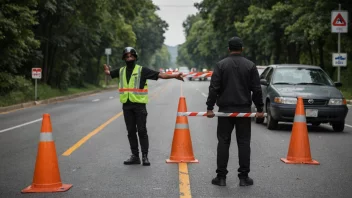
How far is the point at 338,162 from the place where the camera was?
854 cm

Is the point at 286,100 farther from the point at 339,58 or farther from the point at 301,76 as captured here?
the point at 339,58

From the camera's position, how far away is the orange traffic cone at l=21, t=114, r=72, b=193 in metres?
6.38

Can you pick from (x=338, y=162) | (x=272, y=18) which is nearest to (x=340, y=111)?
(x=338, y=162)

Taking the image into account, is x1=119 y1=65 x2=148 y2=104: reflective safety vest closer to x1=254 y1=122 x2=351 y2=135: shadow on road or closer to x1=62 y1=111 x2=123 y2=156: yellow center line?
x1=62 y1=111 x2=123 y2=156: yellow center line

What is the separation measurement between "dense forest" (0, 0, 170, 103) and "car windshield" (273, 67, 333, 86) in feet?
36.4

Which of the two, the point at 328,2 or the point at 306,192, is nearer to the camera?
the point at 306,192

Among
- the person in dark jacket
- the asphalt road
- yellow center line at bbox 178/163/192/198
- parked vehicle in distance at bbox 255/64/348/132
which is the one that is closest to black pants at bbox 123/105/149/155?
the asphalt road

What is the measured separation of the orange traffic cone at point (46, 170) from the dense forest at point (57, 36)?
14.4 meters

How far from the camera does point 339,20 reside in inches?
978

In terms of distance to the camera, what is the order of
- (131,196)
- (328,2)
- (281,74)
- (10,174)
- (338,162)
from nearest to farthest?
(131,196)
(10,174)
(338,162)
(281,74)
(328,2)

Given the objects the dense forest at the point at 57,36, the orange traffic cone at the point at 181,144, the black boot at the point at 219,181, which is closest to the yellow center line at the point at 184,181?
the orange traffic cone at the point at 181,144

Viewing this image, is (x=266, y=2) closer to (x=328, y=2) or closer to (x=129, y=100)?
(x=328, y=2)

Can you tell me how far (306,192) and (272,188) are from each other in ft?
1.39

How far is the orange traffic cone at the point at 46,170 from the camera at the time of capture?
6.38 m
